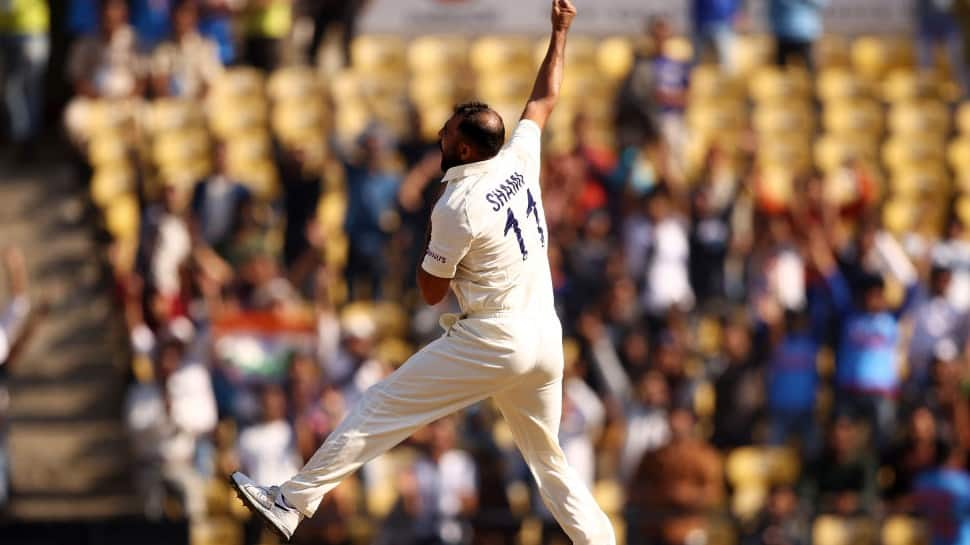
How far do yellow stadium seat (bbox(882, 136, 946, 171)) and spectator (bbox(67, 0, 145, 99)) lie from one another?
6200 millimetres

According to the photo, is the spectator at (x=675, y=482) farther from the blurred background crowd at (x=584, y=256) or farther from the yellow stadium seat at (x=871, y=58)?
the yellow stadium seat at (x=871, y=58)

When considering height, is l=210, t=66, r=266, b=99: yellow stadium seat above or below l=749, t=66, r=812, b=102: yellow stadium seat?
above

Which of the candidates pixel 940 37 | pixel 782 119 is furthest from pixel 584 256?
pixel 940 37

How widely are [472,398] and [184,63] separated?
898 centimetres

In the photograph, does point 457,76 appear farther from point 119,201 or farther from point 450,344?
point 450,344

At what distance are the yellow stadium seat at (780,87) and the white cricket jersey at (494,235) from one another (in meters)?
8.79

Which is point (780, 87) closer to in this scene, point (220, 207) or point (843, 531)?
point (220, 207)

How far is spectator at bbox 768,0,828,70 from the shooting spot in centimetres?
1741

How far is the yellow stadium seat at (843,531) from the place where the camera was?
42.5 feet

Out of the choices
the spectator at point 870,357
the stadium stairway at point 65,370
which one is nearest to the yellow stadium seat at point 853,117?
the spectator at point 870,357

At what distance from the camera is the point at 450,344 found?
8.45m

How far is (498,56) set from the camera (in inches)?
685

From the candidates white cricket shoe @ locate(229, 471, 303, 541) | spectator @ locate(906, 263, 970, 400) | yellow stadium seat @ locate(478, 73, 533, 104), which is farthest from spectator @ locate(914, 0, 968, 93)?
white cricket shoe @ locate(229, 471, 303, 541)

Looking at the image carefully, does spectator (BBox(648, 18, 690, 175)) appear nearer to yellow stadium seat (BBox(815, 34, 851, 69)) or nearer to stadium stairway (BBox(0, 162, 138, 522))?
yellow stadium seat (BBox(815, 34, 851, 69))
